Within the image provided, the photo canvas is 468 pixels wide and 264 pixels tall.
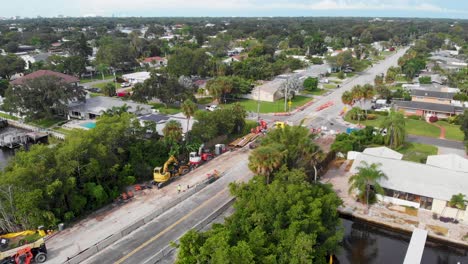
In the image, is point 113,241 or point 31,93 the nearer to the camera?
point 113,241

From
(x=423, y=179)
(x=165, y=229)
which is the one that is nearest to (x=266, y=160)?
(x=165, y=229)

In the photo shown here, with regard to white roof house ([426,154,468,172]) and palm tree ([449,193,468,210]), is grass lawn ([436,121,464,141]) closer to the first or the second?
white roof house ([426,154,468,172])

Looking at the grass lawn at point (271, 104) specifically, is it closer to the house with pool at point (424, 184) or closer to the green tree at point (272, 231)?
the house with pool at point (424, 184)

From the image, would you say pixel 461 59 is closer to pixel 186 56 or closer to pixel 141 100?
pixel 186 56

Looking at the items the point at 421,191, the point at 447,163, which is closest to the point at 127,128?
the point at 421,191

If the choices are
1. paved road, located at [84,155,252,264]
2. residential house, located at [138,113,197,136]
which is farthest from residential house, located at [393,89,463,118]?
paved road, located at [84,155,252,264]

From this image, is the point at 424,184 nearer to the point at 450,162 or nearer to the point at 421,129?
the point at 450,162

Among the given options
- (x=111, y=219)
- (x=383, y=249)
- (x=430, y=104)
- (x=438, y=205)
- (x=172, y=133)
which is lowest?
(x=383, y=249)
